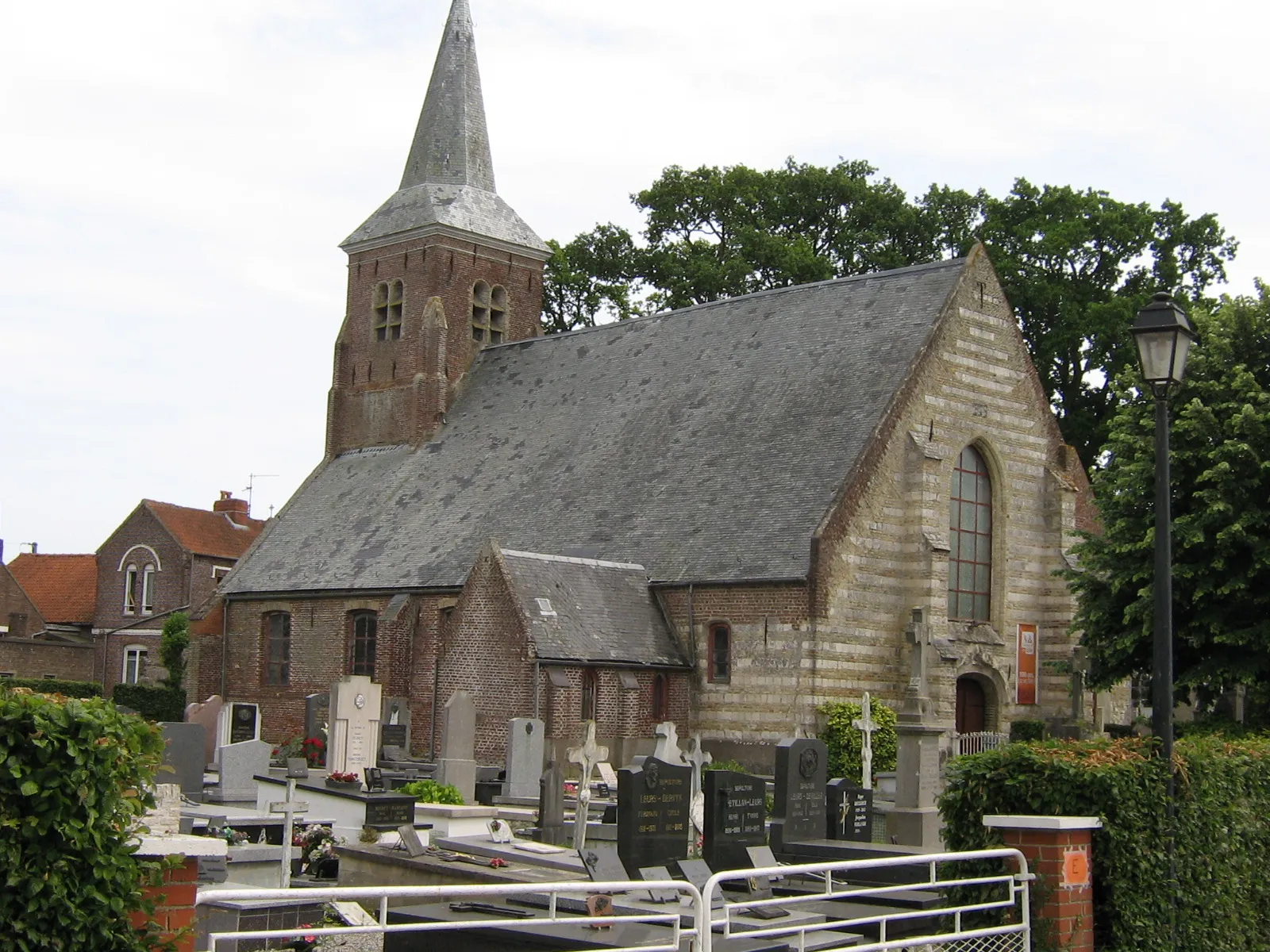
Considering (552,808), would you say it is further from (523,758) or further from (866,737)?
(866,737)

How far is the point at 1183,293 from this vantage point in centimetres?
4478

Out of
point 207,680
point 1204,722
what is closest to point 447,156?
point 207,680

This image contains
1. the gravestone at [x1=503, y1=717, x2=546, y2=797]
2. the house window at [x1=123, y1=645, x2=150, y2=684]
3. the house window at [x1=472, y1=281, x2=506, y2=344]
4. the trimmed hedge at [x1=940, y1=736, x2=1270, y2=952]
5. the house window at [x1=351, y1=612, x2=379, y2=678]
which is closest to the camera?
the trimmed hedge at [x1=940, y1=736, x2=1270, y2=952]

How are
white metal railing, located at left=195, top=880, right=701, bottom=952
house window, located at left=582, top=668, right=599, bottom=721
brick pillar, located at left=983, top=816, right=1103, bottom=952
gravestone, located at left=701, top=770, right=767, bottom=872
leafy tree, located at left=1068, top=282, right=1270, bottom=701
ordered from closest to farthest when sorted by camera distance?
white metal railing, located at left=195, top=880, right=701, bottom=952
brick pillar, located at left=983, top=816, right=1103, bottom=952
gravestone, located at left=701, top=770, right=767, bottom=872
leafy tree, located at left=1068, top=282, right=1270, bottom=701
house window, located at left=582, top=668, right=599, bottom=721

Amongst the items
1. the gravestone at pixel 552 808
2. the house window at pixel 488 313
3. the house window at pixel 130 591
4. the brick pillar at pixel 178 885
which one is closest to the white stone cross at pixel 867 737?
the gravestone at pixel 552 808

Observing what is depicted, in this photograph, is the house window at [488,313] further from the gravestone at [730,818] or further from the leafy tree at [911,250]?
the gravestone at [730,818]

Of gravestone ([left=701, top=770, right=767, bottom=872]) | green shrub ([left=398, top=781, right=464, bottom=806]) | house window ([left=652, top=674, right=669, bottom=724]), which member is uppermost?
house window ([left=652, top=674, right=669, bottom=724])

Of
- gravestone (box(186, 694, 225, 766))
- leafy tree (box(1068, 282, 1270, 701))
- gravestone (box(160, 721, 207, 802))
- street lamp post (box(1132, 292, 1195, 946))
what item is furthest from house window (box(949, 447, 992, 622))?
street lamp post (box(1132, 292, 1195, 946))

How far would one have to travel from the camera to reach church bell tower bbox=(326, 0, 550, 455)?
40875 mm

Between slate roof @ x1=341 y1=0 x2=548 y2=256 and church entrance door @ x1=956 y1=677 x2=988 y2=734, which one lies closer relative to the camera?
church entrance door @ x1=956 y1=677 x2=988 y2=734

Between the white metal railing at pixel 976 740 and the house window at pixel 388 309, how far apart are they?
19.6 meters

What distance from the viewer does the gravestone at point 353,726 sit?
86.9 feet

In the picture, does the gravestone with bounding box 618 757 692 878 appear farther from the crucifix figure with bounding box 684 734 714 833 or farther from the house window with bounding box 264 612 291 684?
the house window with bounding box 264 612 291 684

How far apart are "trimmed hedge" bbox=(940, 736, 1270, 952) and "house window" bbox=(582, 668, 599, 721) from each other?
17339 mm
